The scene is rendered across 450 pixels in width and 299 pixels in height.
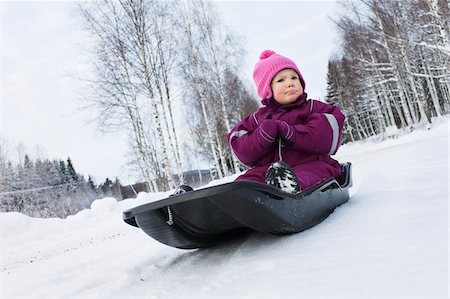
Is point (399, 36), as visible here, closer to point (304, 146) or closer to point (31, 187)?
point (304, 146)

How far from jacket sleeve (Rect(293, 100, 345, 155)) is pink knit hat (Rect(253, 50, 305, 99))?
1.35ft

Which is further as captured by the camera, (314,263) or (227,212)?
(227,212)

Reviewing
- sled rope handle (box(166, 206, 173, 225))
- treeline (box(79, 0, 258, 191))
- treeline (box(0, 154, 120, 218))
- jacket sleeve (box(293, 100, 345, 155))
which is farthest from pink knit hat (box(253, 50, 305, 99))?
treeline (box(0, 154, 120, 218))

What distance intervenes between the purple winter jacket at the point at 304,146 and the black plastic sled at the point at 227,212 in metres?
0.18

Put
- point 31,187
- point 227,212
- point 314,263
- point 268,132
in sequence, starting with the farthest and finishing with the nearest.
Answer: point 31,187
point 268,132
point 227,212
point 314,263

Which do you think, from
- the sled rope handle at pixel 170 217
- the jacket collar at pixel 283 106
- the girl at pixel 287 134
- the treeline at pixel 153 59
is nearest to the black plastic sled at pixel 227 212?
the sled rope handle at pixel 170 217

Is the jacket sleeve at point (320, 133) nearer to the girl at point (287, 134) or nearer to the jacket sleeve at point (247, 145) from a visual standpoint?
the girl at point (287, 134)

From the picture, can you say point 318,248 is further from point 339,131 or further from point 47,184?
point 47,184

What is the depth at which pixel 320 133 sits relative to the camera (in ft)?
6.77

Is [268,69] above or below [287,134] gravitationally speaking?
above

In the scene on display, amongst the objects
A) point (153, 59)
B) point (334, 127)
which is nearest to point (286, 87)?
point (334, 127)

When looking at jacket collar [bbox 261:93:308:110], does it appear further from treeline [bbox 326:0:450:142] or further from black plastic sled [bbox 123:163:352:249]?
treeline [bbox 326:0:450:142]

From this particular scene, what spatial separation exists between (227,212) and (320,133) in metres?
0.87

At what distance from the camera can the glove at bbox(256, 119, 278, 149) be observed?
6.42ft
